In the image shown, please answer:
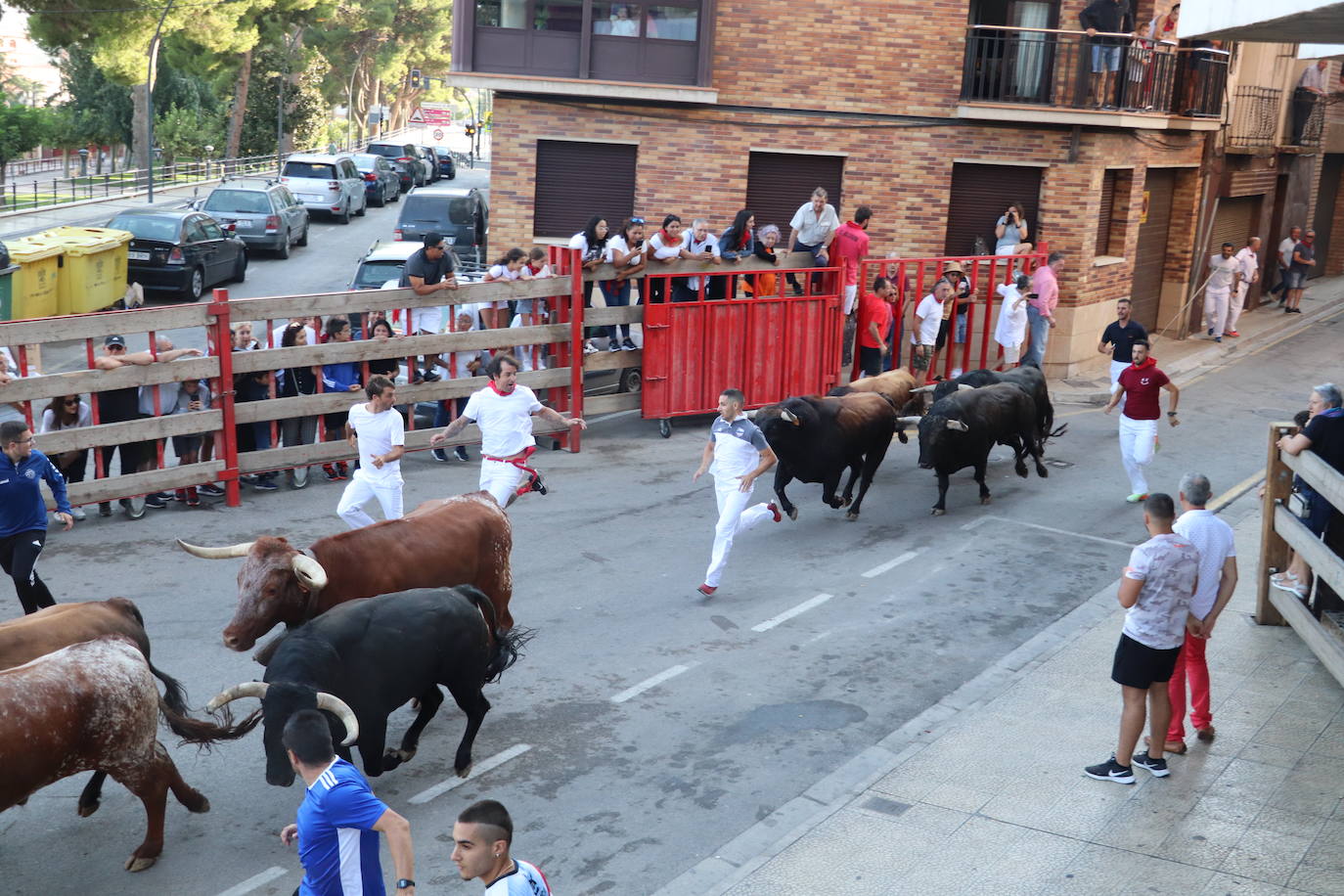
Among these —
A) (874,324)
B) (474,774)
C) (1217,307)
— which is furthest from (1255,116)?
(474,774)

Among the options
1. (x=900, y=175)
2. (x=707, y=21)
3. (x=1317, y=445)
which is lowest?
(x=1317, y=445)

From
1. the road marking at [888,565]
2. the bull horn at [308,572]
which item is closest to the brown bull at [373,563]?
the bull horn at [308,572]

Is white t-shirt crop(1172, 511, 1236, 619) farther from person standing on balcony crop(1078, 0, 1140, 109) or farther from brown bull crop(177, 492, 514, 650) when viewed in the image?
person standing on balcony crop(1078, 0, 1140, 109)

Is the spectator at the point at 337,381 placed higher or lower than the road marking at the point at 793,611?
higher

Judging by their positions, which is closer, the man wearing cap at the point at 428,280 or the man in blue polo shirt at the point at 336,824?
the man in blue polo shirt at the point at 336,824

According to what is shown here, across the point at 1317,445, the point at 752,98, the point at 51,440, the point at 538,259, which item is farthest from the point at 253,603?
the point at 752,98

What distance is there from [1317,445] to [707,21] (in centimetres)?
1527

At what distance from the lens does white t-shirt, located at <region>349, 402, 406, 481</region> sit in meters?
11.4

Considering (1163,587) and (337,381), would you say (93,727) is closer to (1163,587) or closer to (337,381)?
(1163,587)

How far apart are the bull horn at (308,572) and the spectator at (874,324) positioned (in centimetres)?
1149

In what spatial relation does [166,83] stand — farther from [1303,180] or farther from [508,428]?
[508,428]

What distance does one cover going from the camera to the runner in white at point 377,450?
37.3 ft

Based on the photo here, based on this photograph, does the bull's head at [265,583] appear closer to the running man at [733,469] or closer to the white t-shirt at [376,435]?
the white t-shirt at [376,435]

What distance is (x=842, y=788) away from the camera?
8398mm
